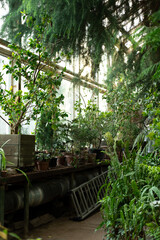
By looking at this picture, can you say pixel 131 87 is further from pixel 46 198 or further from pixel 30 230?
pixel 30 230

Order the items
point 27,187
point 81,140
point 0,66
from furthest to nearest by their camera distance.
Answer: point 81,140 < point 0,66 < point 27,187

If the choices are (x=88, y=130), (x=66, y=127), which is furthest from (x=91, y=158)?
(x=66, y=127)

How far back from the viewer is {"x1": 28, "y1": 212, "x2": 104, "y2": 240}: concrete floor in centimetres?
290

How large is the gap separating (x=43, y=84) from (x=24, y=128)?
1008 mm

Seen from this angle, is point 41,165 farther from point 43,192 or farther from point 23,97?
point 23,97

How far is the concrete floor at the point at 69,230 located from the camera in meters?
2.90

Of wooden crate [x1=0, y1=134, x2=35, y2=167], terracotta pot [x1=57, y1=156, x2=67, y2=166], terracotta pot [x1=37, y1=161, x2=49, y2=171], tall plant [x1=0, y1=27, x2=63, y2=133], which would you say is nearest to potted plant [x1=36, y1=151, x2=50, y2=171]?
terracotta pot [x1=37, y1=161, x2=49, y2=171]

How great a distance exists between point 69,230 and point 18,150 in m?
1.10

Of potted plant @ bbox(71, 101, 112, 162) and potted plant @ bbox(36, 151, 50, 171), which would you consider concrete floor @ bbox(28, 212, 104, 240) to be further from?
potted plant @ bbox(71, 101, 112, 162)

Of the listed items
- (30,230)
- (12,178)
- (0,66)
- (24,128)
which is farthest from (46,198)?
(0,66)

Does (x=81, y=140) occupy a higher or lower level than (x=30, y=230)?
higher

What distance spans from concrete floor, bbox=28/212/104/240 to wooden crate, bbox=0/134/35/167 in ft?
2.53

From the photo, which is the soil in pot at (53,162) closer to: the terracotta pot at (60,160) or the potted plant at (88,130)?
the terracotta pot at (60,160)

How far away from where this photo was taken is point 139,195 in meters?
2.01
